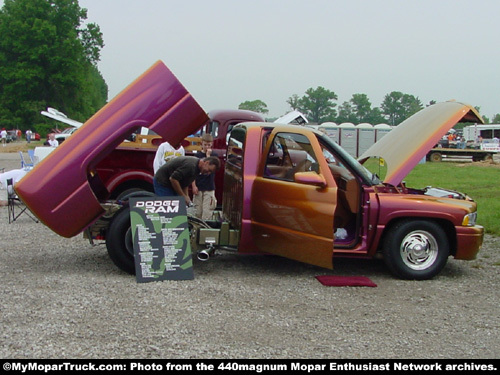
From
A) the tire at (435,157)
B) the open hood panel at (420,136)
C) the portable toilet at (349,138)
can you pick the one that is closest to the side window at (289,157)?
the open hood panel at (420,136)

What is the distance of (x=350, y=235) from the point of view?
6.92 meters

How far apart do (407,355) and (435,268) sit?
2594 millimetres

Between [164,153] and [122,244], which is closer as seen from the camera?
[122,244]

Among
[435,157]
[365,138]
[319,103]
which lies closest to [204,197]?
[435,157]

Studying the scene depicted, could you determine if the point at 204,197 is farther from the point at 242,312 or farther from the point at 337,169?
the point at 242,312

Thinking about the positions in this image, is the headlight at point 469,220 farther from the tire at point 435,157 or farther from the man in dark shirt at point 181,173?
the tire at point 435,157

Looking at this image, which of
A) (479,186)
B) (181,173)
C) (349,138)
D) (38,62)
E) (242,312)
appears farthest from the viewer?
(38,62)

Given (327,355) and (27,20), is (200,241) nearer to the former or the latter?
(327,355)

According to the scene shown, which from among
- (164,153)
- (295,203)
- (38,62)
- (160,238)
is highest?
(38,62)

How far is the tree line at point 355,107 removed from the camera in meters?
123

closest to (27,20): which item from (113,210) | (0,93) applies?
(0,93)

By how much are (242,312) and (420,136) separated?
10.4 ft

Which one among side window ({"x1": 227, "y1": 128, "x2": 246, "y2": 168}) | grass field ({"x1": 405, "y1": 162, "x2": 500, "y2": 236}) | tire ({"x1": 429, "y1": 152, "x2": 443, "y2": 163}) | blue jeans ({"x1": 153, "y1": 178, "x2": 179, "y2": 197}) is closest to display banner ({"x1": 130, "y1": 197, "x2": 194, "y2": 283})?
blue jeans ({"x1": 153, "y1": 178, "x2": 179, "y2": 197})

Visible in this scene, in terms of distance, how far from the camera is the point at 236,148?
7.50 meters
